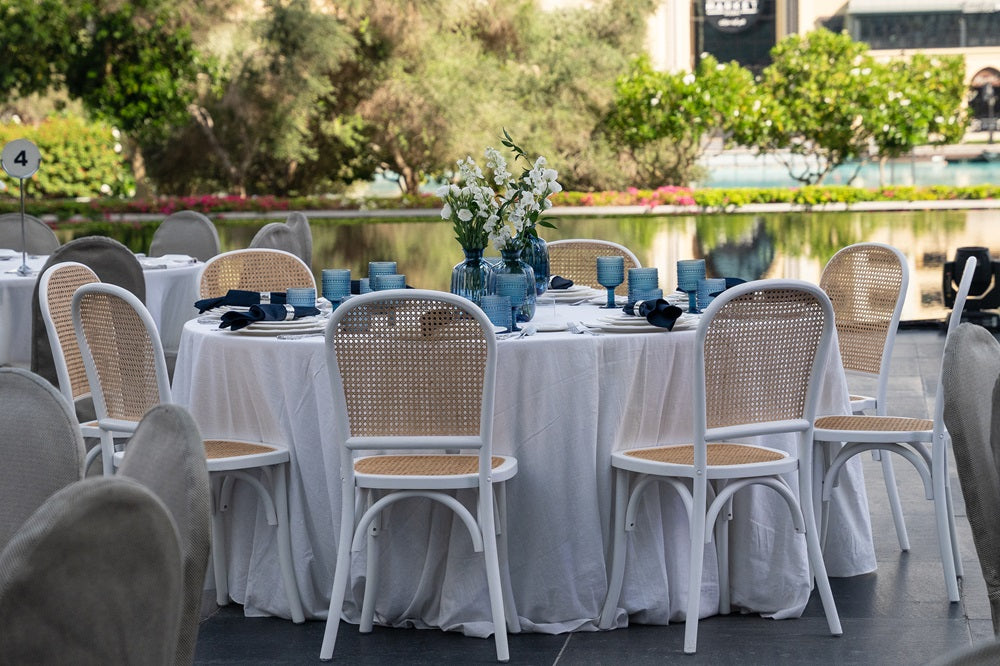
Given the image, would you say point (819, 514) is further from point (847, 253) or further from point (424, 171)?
point (424, 171)

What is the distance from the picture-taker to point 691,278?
3.77 metres

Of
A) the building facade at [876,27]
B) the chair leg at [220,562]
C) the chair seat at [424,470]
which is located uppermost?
the building facade at [876,27]

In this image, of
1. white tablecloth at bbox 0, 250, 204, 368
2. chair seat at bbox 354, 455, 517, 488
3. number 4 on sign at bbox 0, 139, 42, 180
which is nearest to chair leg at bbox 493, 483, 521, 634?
chair seat at bbox 354, 455, 517, 488

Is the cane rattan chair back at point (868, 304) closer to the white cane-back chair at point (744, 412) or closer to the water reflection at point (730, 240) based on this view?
the white cane-back chair at point (744, 412)

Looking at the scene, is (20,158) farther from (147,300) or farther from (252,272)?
(252,272)

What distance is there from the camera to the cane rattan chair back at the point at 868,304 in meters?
3.88

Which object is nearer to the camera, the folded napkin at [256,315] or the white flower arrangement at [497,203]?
the folded napkin at [256,315]

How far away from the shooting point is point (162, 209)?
21.9 m

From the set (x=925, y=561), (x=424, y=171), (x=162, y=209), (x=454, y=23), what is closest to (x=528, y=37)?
(x=454, y=23)

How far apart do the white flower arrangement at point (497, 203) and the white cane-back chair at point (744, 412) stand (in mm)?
707

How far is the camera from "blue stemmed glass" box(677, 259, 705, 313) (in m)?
3.70

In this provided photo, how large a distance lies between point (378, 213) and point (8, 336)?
59.3 feet

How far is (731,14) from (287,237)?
158 feet

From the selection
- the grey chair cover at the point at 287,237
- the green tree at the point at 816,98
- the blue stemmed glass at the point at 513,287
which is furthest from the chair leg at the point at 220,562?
the green tree at the point at 816,98
